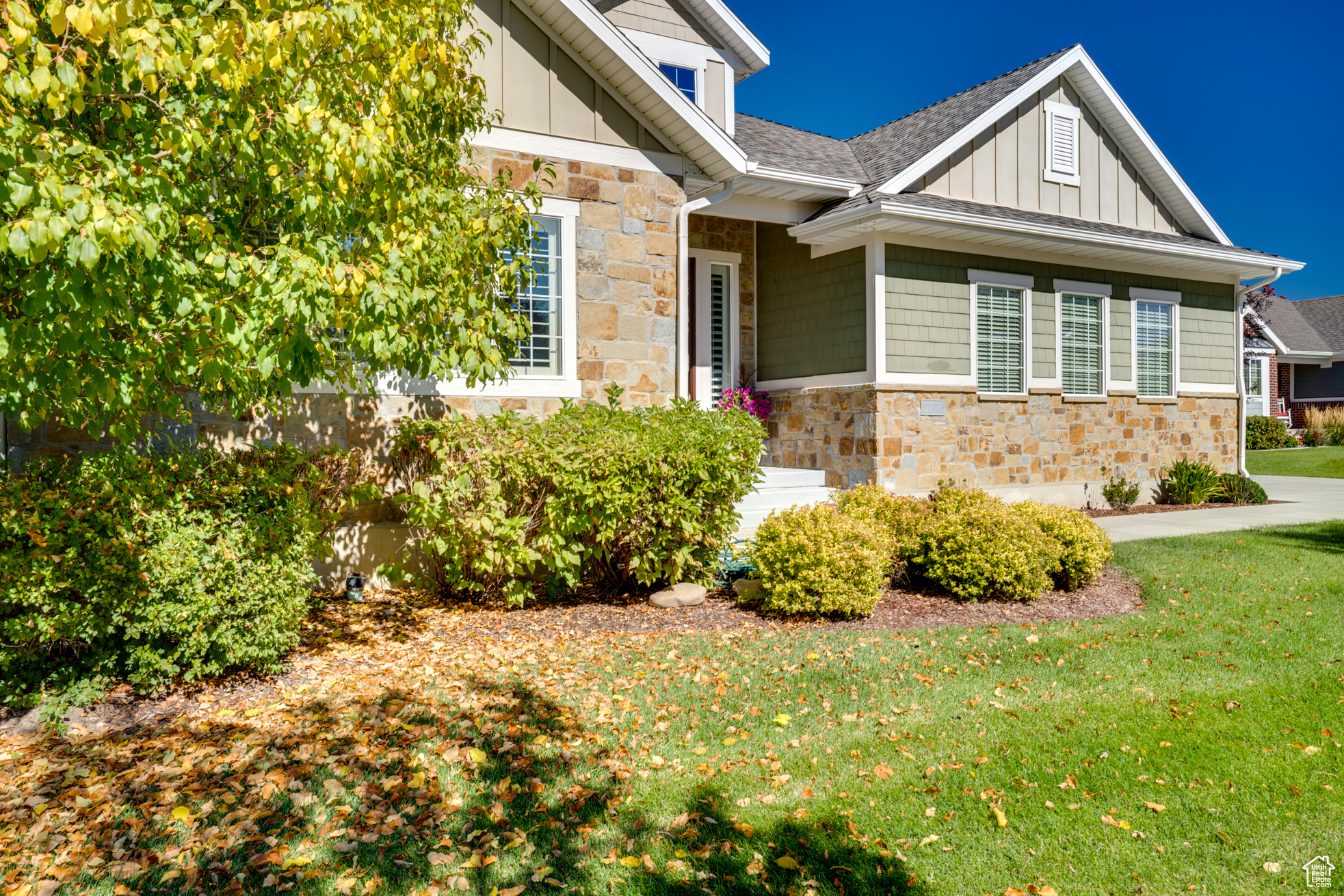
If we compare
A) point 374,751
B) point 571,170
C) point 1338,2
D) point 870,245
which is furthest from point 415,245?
point 1338,2

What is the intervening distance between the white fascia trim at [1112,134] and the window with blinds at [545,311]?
199 inches

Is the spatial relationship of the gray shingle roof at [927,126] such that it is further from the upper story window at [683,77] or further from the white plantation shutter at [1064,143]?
the upper story window at [683,77]

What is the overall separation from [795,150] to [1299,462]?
16899mm

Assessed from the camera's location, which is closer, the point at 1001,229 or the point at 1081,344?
the point at 1001,229

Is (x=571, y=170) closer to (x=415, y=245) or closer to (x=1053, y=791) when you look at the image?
(x=415, y=245)

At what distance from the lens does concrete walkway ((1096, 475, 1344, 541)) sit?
10.8 meters

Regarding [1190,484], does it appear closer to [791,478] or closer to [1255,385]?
[791,478]

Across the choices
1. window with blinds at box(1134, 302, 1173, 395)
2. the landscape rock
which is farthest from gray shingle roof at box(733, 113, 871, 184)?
the landscape rock

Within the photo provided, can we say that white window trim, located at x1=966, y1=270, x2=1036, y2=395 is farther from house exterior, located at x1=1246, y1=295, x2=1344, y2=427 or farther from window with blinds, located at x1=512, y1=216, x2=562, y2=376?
house exterior, located at x1=1246, y1=295, x2=1344, y2=427

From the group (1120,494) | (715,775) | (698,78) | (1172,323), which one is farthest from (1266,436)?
(715,775)

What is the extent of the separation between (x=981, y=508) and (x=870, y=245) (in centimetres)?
514

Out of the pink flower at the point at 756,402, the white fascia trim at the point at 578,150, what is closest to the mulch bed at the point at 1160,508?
the pink flower at the point at 756,402

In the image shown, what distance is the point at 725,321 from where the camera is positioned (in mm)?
13328

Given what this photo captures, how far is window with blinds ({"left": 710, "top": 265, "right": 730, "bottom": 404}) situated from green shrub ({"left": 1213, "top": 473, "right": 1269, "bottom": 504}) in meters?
8.64
